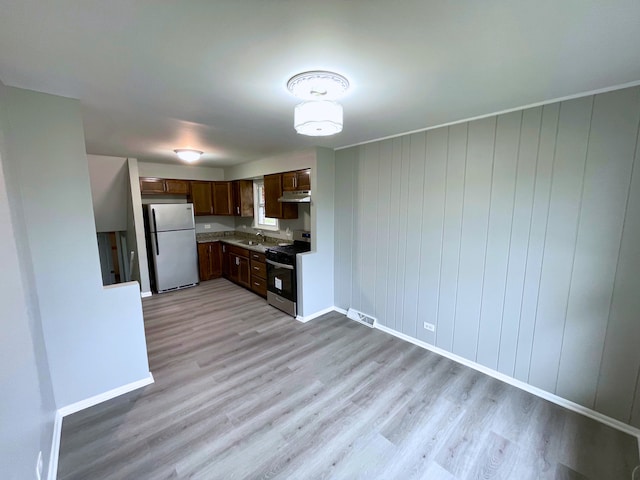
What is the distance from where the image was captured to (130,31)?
1192 mm

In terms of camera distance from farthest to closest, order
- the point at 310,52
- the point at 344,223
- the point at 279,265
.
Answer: the point at 279,265
the point at 344,223
the point at 310,52

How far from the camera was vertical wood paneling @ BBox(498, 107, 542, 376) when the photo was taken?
2189 millimetres

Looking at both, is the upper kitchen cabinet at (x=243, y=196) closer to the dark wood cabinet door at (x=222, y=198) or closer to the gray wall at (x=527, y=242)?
the dark wood cabinet door at (x=222, y=198)

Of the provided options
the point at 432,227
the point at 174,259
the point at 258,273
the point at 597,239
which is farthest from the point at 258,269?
the point at 597,239

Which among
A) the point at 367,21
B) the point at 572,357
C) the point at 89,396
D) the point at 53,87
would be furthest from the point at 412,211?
the point at 89,396

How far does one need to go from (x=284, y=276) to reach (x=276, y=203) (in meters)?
1.25

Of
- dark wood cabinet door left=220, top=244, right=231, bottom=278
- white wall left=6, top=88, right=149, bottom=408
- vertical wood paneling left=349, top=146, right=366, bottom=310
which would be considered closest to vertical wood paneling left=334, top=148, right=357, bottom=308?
vertical wood paneling left=349, top=146, right=366, bottom=310

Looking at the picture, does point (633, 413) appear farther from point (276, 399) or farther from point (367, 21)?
point (367, 21)

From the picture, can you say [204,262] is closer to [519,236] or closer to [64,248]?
[64,248]

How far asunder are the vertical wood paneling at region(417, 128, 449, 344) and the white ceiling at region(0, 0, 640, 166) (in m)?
0.50

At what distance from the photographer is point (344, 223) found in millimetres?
3814

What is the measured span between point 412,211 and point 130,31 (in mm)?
2701

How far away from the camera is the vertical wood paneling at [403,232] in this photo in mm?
3029

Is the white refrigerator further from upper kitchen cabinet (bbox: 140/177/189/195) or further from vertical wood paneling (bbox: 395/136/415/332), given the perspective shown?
vertical wood paneling (bbox: 395/136/415/332)
